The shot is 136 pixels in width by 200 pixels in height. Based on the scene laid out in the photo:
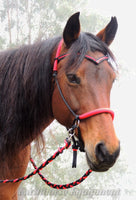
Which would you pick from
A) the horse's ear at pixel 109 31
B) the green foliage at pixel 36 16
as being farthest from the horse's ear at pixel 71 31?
the green foliage at pixel 36 16

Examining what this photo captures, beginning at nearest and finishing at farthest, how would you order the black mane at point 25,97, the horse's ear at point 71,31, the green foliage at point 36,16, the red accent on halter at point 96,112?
1. the red accent on halter at point 96,112
2. the horse's ear at point 71,31
3. the black mane at point 25,97
4. the green foliage at point 36,16

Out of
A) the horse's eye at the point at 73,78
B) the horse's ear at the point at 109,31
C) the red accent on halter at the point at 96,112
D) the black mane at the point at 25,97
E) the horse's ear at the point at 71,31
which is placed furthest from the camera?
the horse's ear at the point at 109,31

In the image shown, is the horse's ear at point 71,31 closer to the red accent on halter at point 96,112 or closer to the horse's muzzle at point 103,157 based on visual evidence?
the red accent on halter at point 96,112

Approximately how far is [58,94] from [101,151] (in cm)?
71

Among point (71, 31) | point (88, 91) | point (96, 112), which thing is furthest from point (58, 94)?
point (71, 31)

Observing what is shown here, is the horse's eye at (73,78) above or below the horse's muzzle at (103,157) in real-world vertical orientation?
above

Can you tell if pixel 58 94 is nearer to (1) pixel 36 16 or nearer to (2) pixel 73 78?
(2) pixel 73 78

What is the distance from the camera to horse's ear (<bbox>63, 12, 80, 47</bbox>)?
6.26 feet

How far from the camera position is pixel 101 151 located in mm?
1523

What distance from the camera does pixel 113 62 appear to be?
2016 mm

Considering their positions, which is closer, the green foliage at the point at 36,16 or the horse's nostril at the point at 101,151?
the horse's nostril at the point at 101,151

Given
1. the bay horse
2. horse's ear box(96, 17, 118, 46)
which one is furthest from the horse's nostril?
horse's ear box(96, 17, 118, 46)

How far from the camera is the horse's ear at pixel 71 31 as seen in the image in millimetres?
1910

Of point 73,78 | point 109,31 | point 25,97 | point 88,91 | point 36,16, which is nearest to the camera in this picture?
point 88,91
